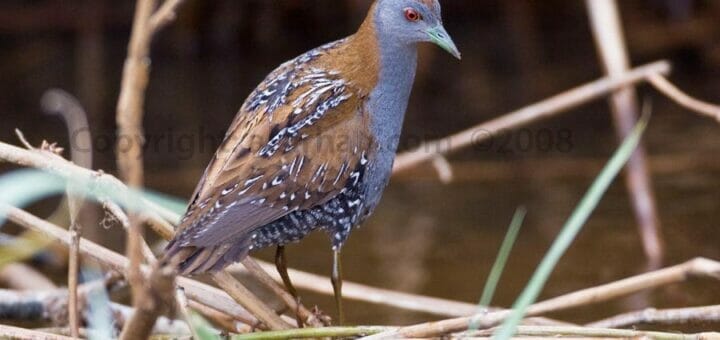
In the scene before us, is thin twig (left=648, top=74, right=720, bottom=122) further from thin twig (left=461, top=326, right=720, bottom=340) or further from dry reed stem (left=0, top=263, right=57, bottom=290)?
dry reed stem (left=0, top=263, right=57, bottom=290)

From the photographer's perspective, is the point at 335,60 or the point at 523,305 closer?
the point at 523,305

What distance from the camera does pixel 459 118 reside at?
6.63 metres

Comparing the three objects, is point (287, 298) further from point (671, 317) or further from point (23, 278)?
point (23, 278)

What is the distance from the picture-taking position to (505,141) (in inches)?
252

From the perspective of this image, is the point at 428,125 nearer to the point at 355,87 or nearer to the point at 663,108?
the point at 663,108

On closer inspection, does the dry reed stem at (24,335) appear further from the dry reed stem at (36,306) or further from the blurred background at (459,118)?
the blurred background at (459,118)

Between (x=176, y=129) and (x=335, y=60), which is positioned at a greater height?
(x=176, y=129)

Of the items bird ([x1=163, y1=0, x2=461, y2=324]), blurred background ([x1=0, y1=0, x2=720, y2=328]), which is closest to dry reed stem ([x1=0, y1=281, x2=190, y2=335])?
bird ([x1=163, y1=0, x2=461, y2=324])

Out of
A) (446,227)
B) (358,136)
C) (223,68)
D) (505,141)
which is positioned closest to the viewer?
(358,136)

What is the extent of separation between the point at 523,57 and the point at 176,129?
2220 millimetres

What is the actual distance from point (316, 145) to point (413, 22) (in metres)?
0.56

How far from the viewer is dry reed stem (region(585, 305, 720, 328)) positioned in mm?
3092

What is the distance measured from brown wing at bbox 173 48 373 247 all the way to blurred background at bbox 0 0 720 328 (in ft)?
3.96

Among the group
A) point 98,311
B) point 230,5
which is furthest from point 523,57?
point 98,311
